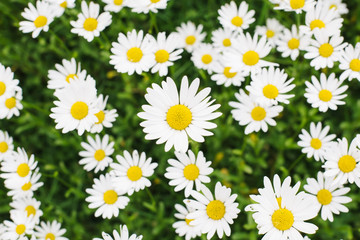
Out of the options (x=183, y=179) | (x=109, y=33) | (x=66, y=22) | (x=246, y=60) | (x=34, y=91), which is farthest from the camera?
(x=34, y=91)

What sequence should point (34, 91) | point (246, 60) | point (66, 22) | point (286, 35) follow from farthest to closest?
point (34, 91)
point (66, 22)
point (286, 35)
point (246, 60)

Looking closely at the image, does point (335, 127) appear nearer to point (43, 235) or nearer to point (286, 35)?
point (286, 35)

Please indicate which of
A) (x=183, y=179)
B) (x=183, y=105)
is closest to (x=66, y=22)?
(x=183, y=105)

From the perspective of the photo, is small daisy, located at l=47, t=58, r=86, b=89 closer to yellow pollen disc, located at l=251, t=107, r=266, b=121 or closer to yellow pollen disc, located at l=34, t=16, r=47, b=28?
yellow pollen disc, located at l=34, t=16, r=47, b=28

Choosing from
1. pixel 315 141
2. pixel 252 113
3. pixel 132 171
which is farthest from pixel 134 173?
pixel 315 141

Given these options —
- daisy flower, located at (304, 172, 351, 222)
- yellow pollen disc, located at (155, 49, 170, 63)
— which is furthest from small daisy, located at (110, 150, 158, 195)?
daisy flower, located at (304, 172, 351, 222)

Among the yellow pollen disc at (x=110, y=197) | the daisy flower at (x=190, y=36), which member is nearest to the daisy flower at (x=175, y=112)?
the yellow pollen disc at (x=110, y=197)

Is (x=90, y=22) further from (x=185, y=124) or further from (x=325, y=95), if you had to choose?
(x=325, y=95)
